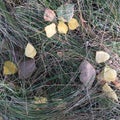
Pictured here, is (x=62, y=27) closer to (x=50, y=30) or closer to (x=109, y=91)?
(x=50, y=30)

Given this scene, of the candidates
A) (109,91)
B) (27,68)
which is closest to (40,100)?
(27,68)

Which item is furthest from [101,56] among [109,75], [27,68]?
[27,68]

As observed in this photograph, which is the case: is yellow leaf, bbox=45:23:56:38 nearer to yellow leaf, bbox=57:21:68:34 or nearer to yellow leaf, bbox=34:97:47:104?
yellow leaf, bbox=57:21:68:34

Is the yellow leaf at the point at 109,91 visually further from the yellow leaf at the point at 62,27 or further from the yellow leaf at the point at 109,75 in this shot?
the yellow leaf at the point at 62,27

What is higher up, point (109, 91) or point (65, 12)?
point (65, 12)

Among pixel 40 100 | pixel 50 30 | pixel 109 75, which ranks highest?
pixel 50 30

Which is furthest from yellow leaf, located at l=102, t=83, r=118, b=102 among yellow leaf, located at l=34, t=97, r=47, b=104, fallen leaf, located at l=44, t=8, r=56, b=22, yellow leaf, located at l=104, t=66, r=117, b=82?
fallen leaf, located at l=44, t=8, r=56, b=22

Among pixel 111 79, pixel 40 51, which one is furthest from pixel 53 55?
pixel 111 79

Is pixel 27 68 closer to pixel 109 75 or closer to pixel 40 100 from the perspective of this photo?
pixel 40 100
